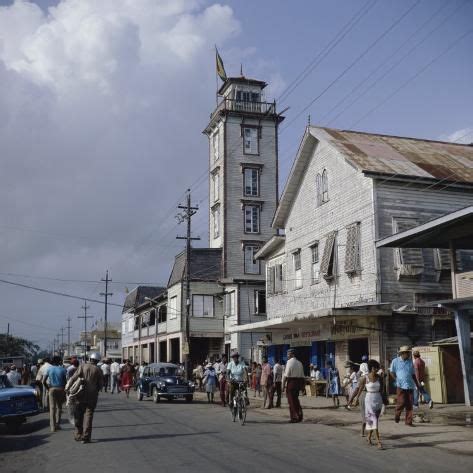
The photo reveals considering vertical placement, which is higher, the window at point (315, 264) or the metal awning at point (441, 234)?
the window at point (315, 264)

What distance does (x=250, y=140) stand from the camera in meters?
49.8

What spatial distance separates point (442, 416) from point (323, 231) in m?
12.4

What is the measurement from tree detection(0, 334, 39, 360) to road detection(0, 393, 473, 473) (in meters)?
83.8

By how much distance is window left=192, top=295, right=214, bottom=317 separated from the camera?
4687cm

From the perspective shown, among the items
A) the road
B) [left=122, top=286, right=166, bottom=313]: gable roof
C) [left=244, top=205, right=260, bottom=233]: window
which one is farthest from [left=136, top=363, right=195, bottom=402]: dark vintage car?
[left=122, top=286, right=166, bottom=313]: gable roof

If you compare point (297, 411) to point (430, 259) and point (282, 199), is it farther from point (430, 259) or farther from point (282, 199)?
point (282, 199)

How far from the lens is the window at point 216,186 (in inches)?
1924

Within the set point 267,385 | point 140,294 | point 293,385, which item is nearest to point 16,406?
point 293,385

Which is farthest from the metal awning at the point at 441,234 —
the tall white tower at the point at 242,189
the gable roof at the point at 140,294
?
the gable roof at the point at 140,294

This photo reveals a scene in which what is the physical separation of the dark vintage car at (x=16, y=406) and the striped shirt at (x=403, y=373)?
8923 mm

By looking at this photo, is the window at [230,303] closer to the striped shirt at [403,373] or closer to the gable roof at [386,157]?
the gable roof at [386,157]

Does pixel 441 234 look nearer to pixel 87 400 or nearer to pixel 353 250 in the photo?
pixel 353 250

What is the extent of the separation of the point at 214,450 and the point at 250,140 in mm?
40537

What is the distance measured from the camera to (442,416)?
1630 cm
